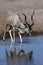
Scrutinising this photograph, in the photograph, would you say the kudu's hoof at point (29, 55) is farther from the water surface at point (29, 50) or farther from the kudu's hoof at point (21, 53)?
the kudu's hoof at point (21, 53)

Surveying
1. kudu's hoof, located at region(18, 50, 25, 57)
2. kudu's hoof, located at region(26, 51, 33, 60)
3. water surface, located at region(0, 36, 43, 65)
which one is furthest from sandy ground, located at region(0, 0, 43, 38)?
kudu's hoof, located at region(26, 51, 33, 60)

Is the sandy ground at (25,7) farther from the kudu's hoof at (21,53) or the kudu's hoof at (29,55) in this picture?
the kudu's hoof at (29,55)

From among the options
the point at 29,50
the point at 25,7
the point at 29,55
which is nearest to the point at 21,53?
the point at 29,55

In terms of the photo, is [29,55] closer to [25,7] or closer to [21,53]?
[21,53]

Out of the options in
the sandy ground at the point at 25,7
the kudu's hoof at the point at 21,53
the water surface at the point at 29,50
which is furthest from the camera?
the sandy ground at the point at 25,7

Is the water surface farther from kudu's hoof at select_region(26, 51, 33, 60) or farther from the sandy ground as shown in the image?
the sandy ground

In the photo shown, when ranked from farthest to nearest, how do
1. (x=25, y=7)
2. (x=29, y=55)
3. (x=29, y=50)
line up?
(x=25, y=7)
(x=29, y=50)
(x=29, y=55)

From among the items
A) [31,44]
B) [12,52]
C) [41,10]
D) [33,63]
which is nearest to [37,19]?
[41,10]

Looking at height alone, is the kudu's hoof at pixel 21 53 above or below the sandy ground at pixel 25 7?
below

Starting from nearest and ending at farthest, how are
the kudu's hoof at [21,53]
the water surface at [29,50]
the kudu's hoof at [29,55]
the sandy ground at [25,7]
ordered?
1. the water surface at [29,50]
2. the kudu's hoof at [29,55]
3. the kudu's hoof at [21,53]
4. the sandy ground at [25,7]

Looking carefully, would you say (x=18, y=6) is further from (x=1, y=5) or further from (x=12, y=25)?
(x=12, y=25)

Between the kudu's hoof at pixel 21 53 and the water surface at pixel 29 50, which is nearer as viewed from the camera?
the water surface at pixel 29 50

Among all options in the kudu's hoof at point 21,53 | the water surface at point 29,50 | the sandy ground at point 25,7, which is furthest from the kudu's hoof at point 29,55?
the sandy ground at point 25,7

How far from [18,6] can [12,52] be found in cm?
1086
